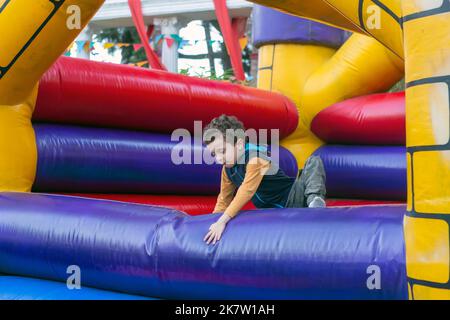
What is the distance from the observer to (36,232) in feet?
6.39

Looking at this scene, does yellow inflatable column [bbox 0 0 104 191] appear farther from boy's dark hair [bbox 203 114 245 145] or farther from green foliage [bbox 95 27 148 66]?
green foliage [bbox 95 27 148 66]

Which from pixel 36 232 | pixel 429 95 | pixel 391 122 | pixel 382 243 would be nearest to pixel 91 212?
pixel 36 232

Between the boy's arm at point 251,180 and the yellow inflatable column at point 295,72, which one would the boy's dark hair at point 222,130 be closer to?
the boy's arm at point 251,180

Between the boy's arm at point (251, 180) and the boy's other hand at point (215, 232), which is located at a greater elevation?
Answer: the boy's arm at point (251, 180)

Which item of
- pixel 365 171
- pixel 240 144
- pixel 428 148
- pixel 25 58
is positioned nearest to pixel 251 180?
pixel 240 144

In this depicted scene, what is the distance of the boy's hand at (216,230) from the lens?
166 cm

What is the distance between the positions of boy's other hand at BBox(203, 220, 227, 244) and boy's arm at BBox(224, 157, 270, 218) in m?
0.09

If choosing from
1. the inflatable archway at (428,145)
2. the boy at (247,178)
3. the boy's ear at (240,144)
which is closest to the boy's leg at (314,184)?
the boy at (247,178)

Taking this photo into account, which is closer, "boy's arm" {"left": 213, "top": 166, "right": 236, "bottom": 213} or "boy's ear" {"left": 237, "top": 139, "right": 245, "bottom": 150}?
"boy's ear" {"left": 237, "top": 139, "right": 245, "bottom": 150}

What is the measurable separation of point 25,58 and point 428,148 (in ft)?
4.93

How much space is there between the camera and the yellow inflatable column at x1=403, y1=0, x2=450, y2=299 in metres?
1.30

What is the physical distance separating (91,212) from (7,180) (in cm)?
61

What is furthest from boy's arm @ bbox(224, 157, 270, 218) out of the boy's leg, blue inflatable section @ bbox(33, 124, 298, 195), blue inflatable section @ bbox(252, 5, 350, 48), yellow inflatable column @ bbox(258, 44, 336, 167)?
blue inflatable section @ bbox(252, 5, 350, 48)
